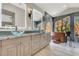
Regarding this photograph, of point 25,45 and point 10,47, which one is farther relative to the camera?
point 25,45

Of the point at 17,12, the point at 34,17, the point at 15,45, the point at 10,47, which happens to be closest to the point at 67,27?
the point at 34,17

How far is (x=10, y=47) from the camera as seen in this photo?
8.84 feet

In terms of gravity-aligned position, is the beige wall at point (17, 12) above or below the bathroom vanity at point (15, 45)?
above

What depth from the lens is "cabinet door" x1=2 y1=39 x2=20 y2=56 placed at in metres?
2.48

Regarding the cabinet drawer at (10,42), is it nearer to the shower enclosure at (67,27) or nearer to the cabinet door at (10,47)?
the cabinet door at (10,47)

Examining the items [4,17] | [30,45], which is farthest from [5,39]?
[30,45]

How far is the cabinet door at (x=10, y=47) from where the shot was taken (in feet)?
8.13

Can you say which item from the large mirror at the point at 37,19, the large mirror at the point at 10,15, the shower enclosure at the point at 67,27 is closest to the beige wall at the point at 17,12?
the large mirror at the point at 10,15

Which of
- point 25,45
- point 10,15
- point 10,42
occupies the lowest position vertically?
point 25,45

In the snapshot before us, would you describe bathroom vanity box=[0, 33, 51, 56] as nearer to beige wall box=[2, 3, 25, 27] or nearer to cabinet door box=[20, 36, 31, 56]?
cabinet door box=[20, 36, 31, 56]

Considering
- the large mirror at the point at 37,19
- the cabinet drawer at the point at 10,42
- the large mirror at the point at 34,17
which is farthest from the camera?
the large mirror at the point at 37,19

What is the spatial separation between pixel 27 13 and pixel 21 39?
1.74m

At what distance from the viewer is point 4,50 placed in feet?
8.14

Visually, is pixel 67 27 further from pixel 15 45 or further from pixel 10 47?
pixel 10 47
